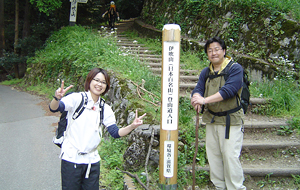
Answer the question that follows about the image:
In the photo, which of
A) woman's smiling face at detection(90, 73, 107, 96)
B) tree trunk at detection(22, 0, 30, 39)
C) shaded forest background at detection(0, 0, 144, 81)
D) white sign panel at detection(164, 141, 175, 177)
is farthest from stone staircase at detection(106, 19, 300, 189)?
tree trunk at detection(22, 0, 30, 39)

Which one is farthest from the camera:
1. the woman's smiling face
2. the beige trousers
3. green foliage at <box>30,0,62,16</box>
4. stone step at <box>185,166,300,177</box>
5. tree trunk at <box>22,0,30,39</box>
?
tree trunk at <box>22,0,30,39</box>

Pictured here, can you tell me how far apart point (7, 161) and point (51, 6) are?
8948 millimetres

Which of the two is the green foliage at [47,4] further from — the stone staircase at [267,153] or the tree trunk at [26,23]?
the stone staircase at [267,153]

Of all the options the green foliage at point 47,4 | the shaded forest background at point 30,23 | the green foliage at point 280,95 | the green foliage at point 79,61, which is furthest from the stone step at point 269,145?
the shaded forest background at point 30,23

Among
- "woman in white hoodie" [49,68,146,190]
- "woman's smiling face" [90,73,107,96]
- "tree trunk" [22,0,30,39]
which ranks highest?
"tree trunk" [22,0,30,39]

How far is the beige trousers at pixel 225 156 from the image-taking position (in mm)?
3223

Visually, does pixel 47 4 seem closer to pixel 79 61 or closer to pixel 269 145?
pixel 79 61

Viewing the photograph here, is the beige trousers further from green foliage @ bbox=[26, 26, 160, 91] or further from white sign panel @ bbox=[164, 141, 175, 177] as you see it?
green foliage @ bbox=[26, 26, 160, 91]

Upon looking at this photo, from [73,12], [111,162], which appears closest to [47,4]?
[73,12]

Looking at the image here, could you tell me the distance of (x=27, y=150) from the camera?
5355mm

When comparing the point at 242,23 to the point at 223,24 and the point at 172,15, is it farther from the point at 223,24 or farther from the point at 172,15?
the point at 172,15

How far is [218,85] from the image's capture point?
10.9 ft

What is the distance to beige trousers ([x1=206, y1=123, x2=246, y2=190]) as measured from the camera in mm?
3223

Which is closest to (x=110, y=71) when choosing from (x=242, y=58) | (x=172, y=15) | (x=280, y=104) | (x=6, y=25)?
(x=242, y=58)
